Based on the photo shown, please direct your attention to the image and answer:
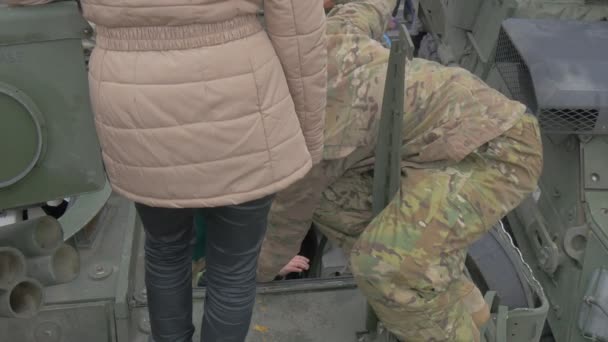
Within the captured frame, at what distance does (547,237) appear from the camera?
10.5 feet

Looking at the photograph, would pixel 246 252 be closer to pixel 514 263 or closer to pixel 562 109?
pixel 514 263

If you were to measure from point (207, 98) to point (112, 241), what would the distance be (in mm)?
1353

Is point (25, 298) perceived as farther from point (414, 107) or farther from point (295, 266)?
point (295, 266)

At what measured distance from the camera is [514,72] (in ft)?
11.4

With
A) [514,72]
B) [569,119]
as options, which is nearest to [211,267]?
[569,119]

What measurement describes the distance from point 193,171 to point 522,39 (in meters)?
2.10

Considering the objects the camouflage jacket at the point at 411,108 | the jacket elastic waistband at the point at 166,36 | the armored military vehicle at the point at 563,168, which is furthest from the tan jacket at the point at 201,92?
the armored military vehicle at the point at 563,168

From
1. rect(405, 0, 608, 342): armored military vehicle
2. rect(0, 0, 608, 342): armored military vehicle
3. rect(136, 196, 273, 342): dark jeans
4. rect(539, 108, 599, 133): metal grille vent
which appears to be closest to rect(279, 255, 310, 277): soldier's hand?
rect(0, 0, 608, 342): armored military vehicle

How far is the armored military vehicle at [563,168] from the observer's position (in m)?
2.89

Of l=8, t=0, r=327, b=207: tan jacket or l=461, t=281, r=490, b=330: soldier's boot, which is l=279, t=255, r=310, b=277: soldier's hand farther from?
l=8, t=0, r=327, b=207: tan jacket

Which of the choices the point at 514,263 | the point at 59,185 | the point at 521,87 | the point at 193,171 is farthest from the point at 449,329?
the point at 521,87

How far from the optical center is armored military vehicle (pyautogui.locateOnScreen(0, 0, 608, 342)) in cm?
156

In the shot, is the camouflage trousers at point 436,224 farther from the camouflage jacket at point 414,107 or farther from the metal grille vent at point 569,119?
the metal grille vent at point 569,119

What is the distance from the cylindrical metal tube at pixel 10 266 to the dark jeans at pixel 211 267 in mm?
331
